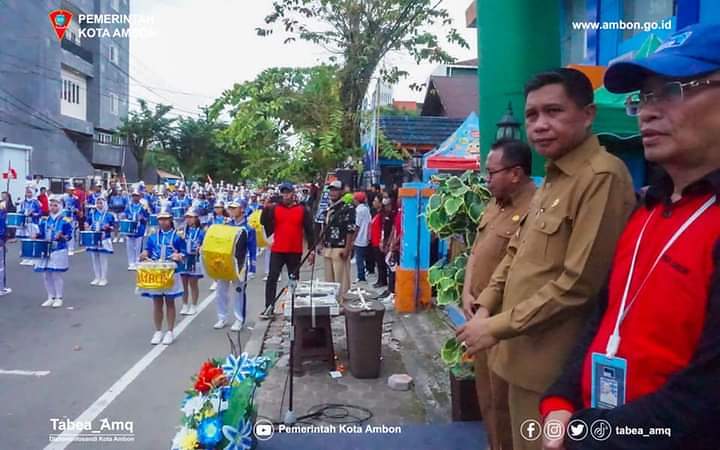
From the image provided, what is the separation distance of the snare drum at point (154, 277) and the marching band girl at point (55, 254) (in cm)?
332

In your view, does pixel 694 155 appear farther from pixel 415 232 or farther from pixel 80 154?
pixel 80 154

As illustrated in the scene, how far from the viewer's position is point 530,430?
85.9 inches

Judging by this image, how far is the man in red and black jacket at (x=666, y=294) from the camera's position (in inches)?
52.1

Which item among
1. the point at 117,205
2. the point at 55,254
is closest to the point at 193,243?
the point at 55,254

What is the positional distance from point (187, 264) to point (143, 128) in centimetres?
3729

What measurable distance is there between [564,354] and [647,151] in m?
0.90

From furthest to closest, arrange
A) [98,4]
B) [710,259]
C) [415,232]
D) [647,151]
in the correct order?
[98,4] < [415,232] < [647,151] < [710,259]

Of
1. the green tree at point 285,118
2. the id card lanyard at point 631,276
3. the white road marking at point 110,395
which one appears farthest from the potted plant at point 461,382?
the green tree at point 285,118

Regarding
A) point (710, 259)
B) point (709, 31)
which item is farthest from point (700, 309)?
point (709, 31)

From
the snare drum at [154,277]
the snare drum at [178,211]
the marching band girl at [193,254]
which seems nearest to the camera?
the snare drum at [154,277]

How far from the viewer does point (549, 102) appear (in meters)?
2.27

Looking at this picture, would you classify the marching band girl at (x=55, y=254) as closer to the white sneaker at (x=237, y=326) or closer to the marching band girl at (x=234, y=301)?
the marching band girl at (x=234, y=301)

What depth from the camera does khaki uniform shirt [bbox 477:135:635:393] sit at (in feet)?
6.54

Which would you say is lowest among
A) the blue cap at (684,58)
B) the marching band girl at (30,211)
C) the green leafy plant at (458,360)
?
the green leafy plant at (458,360)
